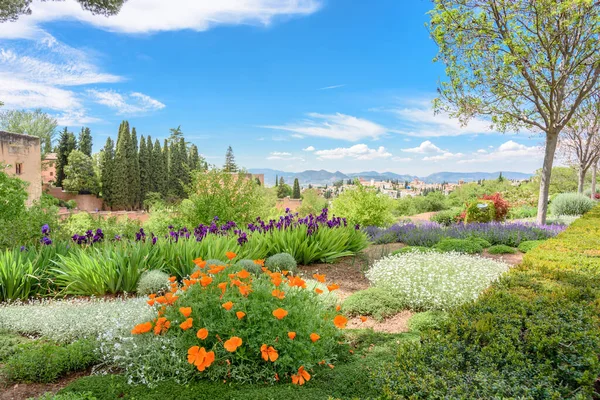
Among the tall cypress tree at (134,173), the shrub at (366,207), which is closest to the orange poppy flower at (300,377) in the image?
the shrub at (366,207)

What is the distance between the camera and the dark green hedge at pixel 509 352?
165 centimetres

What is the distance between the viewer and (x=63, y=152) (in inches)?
1585

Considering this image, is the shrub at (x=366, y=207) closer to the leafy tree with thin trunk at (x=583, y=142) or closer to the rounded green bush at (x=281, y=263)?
the rounded green bush at (x=281, y=263)

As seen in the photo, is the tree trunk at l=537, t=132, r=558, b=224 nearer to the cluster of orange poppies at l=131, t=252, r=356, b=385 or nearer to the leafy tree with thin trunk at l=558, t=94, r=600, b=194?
the leafy tree with thin trunk at l=558, t=94, r=600, b=194

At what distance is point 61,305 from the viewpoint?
13.4 feet

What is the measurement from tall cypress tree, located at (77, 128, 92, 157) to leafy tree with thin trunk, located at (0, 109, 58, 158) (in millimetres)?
2490

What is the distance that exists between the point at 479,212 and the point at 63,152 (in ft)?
136

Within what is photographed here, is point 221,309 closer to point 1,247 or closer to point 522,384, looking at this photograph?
point 522,384

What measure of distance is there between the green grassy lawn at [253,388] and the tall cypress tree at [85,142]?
1790 inches

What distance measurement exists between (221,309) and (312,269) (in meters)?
3.85

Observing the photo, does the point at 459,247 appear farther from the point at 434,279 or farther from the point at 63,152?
the point at 63,152

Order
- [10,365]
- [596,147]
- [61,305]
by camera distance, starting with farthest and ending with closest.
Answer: [596,147]
[61,305]
[10,365]

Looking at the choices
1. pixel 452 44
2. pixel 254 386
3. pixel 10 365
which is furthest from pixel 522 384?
pixel 452 44

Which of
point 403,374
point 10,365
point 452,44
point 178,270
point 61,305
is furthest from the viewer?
point 452,44
